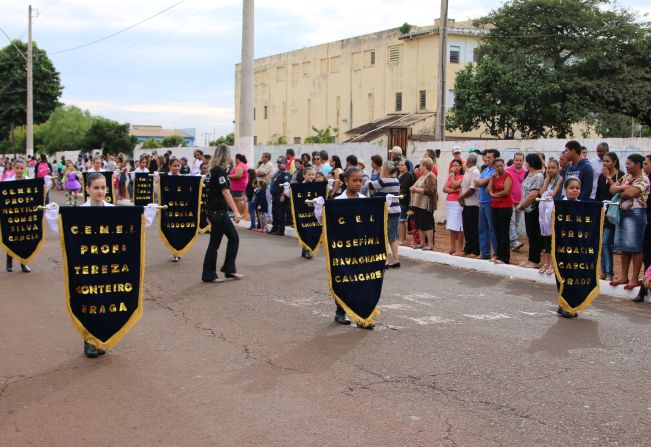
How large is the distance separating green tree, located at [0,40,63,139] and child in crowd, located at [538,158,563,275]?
66275 millimetres

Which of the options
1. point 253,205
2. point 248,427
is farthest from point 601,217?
point 253,205

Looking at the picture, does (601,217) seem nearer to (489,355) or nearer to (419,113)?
(489,355)

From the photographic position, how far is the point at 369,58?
5256 cm

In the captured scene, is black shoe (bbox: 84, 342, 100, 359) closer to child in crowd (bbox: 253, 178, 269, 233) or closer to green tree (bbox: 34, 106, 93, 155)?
child in crowd (bbox: 253, 178, 269, 233)

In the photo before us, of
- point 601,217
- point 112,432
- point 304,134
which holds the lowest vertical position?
A: point 112,432

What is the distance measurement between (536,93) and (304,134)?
2882 cm

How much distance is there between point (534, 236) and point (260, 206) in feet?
26.8

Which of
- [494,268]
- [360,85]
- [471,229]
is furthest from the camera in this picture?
[360,85]

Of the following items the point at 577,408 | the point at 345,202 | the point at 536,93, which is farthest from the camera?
the point at 536,93

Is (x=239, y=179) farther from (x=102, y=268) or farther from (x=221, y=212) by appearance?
(x=102, y=268)

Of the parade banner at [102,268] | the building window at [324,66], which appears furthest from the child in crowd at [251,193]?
the building window at [324,66]

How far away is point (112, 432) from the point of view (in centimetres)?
517

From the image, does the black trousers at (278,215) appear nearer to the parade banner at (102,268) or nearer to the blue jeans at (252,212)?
the blue jeans at (252,212)

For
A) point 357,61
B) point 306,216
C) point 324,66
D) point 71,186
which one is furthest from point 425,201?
point 324,66
